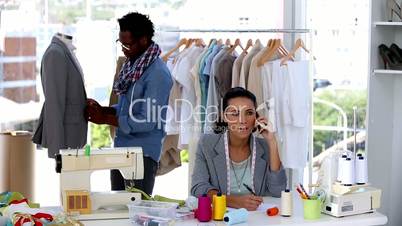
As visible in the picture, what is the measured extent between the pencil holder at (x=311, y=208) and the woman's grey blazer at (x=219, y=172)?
434 mm

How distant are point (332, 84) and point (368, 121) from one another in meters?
0.62

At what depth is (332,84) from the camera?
197 inches

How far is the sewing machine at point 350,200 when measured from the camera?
3010mm

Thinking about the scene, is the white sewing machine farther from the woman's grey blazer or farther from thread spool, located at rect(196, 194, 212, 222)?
thread spool, located at rect(196, 194, 212, 222)

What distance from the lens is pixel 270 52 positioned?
179 inches

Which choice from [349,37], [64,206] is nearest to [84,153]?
[64,206]

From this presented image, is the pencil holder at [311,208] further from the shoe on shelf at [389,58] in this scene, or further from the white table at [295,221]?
the shoe on shelf at [389,58]

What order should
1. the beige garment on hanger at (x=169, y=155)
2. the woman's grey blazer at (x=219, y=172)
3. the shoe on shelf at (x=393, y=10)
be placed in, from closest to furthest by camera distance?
the woman's grey blazer at (x=219, y=172) → the shoe on shelf at (x=393, y=10) → the beige garment on hanger at (x=169, y=155)

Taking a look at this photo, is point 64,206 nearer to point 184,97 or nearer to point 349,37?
point 184,97

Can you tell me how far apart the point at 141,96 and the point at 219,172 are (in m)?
0.84

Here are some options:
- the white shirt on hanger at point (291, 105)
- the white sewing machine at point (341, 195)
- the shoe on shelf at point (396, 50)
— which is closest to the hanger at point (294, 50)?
the white shirt on hanger at point (291, 105)

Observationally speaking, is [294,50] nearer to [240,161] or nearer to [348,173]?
[240,161]

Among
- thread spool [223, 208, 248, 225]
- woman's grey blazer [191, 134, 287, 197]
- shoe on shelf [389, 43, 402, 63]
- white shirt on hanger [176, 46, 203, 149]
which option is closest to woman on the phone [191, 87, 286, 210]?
woman's grey blazer [191, 134, 287, 197]

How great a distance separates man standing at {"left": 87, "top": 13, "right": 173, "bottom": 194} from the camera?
4.04 m
